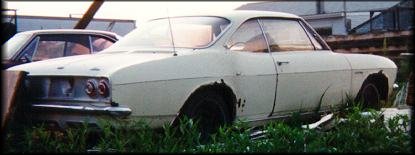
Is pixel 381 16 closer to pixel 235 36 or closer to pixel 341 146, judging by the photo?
pixel 235 36

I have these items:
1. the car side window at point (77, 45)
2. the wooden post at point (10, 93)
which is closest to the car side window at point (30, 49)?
the car side window at point (77, 45)

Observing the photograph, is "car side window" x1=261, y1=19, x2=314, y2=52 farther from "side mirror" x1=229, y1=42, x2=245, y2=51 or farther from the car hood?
the car hood

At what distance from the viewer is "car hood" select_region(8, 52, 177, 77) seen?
177 inches

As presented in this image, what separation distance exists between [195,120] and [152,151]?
941 mm

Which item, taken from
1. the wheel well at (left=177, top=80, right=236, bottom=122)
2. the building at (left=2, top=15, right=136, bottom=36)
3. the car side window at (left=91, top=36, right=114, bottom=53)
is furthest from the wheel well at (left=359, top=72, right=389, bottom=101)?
the building at (left=2, top=15, right=136, bottom=36)

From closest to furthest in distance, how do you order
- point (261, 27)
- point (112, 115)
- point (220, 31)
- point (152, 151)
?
point (152, 151), point (112, 115), point (220, 31), point (261, 27)

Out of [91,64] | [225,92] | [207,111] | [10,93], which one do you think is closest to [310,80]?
[225,92]

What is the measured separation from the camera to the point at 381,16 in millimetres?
13289

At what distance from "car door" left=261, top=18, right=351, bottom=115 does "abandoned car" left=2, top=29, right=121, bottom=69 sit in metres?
3.32

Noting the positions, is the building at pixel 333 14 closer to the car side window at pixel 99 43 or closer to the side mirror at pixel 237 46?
the car side window at pixel 99 43

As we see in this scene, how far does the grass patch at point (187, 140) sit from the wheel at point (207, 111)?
209mm

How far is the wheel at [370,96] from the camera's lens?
6.75m

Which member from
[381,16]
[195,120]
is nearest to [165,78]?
[195,120]

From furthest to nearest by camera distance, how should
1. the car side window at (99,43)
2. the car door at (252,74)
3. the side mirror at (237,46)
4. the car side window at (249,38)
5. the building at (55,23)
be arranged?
the building at (55,23)
the car side window at (99,43)
the car side window at (249,38)
the side mirror at (237,46)
the car door at (252,74)
